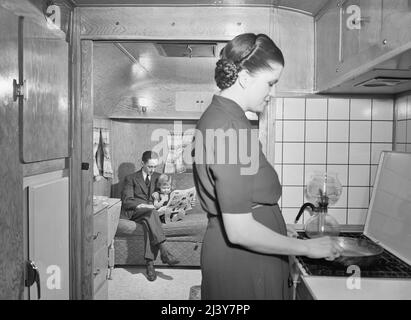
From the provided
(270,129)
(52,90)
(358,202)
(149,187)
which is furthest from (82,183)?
(149,187)

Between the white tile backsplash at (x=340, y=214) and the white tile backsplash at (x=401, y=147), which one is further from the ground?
the white tile backsplash at (x=401, y=147)

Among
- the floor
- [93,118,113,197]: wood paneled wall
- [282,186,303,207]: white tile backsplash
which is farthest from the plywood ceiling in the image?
[93,118,113,197]: wood paneled wall

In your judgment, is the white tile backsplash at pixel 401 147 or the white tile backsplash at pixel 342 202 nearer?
the white tile backsplash at pixel 401 147

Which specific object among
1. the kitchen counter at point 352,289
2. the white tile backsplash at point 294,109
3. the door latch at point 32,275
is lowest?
the door latch at point 32,275

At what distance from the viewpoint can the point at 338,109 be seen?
198 cm

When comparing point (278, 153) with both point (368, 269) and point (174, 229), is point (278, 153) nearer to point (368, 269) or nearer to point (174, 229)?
point (368, 269)

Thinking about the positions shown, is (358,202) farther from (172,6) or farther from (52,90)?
(52,90)

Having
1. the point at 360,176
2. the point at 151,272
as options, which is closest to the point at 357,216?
the point at 360,176

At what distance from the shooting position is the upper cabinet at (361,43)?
1.05 meters

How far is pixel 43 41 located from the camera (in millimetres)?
1523

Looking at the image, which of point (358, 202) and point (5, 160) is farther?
point (358, 202)

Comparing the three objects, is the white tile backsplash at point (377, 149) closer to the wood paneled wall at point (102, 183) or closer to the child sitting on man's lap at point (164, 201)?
the child sitting on man's lap at point (164, 201)

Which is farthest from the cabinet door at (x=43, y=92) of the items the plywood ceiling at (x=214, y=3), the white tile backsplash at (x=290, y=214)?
the white tile backsplash at (x=290, y=214)

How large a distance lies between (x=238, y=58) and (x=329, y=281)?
0.72 metres
